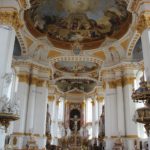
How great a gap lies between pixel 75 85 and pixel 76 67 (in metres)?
5.61

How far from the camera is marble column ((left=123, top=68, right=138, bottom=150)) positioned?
15548 millimetres

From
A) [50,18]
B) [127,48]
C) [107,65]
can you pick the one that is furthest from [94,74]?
[50,18]

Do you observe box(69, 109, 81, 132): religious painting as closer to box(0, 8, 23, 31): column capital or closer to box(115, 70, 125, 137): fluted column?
box(115, 70, 125, 137): fluted column

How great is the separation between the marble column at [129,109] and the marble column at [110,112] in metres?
1.16

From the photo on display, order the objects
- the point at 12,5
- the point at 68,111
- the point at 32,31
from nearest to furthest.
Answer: the point at 12,5 → the point at 32,31 → the point at 68,111

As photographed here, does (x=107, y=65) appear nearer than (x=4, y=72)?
No

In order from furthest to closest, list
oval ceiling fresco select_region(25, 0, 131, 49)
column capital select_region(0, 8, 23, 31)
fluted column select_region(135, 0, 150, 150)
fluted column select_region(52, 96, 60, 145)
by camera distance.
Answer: fluted column select_region(52, 96, 60, 145), oval ceiling fresco select_region(25, 0, 131, 49), column capital select_region(0, 8, 23, 31), fluted column select_region(135, 0, 150, 150)

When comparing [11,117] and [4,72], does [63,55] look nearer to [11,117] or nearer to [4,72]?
[4,72]

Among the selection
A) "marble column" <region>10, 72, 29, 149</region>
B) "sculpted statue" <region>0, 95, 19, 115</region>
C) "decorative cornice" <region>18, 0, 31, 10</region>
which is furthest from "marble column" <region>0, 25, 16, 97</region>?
"marble column" <region>10, 72, 29, 149</region>

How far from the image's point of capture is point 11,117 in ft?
26.9

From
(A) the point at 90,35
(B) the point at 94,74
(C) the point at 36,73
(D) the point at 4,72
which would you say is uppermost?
(A) the point at 90,35

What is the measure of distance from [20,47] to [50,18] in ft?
10.3

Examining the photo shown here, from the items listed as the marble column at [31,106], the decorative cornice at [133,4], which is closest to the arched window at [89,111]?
the marble column at [31,106]

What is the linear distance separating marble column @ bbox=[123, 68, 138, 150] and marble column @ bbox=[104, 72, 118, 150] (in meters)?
1.16
